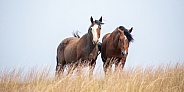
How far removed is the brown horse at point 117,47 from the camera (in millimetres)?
8242

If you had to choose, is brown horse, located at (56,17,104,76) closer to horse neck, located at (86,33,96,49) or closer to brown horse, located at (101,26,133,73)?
horse neck, located at (86,33,96,49)

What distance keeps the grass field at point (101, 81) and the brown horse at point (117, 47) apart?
1.63 metres

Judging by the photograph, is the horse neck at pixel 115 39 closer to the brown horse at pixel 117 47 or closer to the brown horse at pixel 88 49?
the brown horse at pixel 117 47

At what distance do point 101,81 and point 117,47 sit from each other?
2.98 m

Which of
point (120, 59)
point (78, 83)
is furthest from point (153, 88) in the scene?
point (120, 59)

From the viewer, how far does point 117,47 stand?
8.73 m

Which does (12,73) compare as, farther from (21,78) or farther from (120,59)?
(120,59)

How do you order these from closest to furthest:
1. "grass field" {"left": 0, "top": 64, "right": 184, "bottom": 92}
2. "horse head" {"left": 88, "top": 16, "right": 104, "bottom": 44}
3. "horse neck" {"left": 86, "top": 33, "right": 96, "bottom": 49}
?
"grass field" {"left": 0, "top": 64, "right": 184, "bottom": 92} → "horse head" {"left": 88, "top": 16, "right": 104, "bottom": 44} → "horse neck" {"left": 86, "top": 33, "right": 96, "bottom": 49}

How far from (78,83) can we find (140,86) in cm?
121

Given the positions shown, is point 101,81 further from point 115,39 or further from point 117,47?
point 115,39

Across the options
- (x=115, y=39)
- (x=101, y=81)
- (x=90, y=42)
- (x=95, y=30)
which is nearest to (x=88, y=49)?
(x=90, y=42)

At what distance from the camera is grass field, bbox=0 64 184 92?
192 inches

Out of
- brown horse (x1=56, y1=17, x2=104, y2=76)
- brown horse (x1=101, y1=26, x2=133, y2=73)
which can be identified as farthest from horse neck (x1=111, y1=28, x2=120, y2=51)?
brown horse (x1=56, y1=17, x2=104, y2=76)

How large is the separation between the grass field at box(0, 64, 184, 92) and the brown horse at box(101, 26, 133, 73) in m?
1.63
